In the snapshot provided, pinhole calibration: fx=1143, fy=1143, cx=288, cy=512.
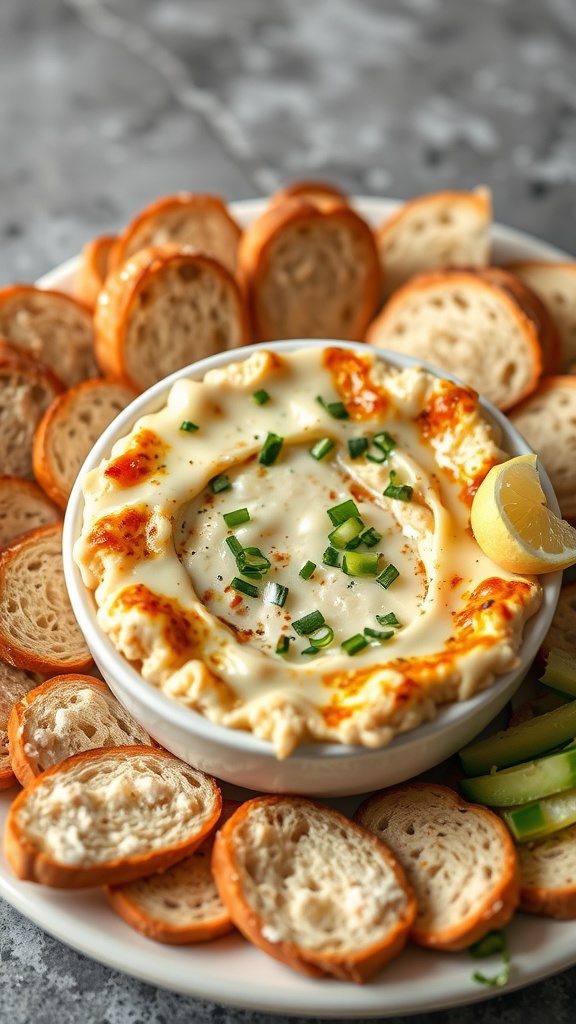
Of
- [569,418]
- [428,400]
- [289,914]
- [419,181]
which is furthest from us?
[419,181]

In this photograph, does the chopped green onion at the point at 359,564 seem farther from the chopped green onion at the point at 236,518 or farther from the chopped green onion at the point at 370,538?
the chopped green onion at the point at 236,518

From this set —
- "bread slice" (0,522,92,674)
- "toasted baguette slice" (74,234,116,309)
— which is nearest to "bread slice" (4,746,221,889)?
"bread slice" (0,522,92,674)

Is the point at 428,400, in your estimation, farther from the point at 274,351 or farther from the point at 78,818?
the point at 78,818

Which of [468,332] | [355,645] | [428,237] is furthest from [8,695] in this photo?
[428,237]

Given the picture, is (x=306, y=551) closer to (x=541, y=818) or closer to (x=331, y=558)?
(x=331, y=558)

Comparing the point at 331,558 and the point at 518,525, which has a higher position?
the point at 518,525

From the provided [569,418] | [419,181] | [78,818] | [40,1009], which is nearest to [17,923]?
[40,1009]
